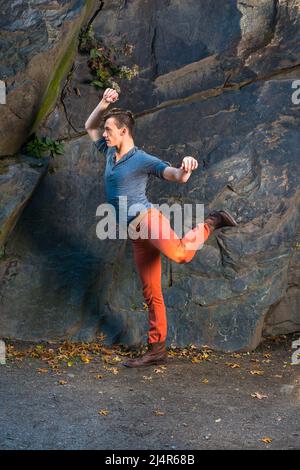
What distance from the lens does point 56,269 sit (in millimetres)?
8492

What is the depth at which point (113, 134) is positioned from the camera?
7.09 m

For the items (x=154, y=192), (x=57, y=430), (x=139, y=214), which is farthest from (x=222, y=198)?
(x=57, y=430)

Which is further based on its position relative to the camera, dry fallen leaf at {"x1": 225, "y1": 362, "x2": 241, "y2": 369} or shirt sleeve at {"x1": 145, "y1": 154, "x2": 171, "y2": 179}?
dry fallen leaf at {"x1": 225, "y1": 362, "x2": 241, "y2": 369}

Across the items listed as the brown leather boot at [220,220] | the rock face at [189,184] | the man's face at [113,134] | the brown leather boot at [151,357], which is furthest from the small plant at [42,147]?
the brown leather boot at [151,357]

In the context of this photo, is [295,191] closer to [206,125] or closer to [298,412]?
[206,125]

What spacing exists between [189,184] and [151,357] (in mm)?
2228

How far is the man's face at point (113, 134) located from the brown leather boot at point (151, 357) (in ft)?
6.64

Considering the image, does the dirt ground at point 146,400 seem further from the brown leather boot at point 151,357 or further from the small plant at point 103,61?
the small plant at point 103,61

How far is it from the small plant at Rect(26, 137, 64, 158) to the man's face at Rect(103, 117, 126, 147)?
1524 millimetres

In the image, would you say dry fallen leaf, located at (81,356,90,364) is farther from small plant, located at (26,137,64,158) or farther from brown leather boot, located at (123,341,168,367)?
small plant, located at (26,137,64,158)

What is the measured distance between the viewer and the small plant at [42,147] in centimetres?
840

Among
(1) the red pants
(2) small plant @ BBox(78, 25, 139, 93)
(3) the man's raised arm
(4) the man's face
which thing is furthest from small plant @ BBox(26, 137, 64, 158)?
(1) the red pants

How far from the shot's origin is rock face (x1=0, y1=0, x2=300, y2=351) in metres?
8.41

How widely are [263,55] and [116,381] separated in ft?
14.2
